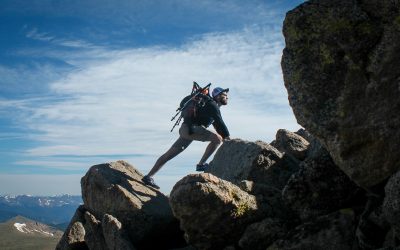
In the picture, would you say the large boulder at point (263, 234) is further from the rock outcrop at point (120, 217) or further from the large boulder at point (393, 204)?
the rock outcrop at point (120, 217)

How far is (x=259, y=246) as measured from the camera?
37.3 feet

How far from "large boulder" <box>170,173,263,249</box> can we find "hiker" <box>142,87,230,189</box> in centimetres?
768

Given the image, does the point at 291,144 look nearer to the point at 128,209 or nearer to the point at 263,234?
the point at 128,209

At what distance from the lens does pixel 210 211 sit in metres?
12.4

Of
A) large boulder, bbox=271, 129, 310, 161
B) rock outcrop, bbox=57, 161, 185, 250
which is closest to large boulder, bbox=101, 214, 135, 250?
rock outcrop, bbox=57, 161, 185, 250

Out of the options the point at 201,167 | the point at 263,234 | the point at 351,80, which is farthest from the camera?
the point at 201,167

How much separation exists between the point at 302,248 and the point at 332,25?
583 centimetres

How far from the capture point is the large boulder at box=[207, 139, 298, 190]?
53.8 feet

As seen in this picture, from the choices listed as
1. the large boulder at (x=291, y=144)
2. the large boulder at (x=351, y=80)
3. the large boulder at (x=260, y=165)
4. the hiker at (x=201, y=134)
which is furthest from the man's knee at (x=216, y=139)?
the large boulder at (x=351, y=80)

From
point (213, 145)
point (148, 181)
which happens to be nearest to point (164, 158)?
point (148, 181)

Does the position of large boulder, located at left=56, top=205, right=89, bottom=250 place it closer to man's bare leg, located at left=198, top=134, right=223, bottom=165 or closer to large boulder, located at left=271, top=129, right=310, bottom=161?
man's bare leg, located at left=198, top=134, right=223, bottom=165

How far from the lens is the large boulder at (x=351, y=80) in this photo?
9281 millimetres

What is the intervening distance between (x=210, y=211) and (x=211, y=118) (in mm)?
9051

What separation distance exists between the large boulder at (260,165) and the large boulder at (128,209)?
3.66m
